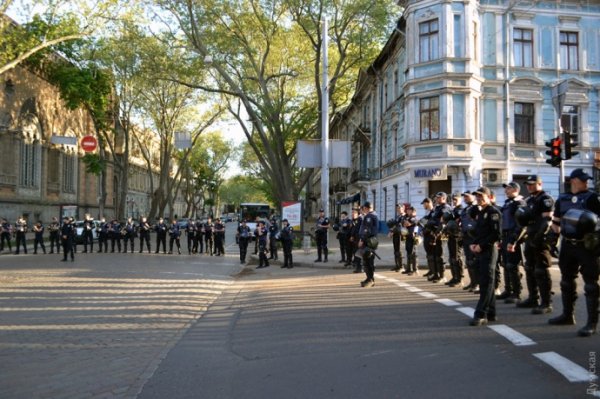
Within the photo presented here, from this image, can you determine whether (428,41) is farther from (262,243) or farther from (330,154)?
(262,243)

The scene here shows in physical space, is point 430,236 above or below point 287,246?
above

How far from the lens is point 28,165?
40.8m

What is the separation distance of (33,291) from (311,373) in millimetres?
8593

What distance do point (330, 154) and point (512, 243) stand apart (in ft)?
42.5

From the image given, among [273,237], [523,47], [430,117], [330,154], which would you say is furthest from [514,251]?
[523,47]

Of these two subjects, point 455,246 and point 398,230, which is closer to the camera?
point 455,246

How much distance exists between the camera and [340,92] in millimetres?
34531

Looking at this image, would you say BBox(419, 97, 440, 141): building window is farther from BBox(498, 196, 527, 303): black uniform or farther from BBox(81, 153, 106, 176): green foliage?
BBox(81, 153, 106, 176): green foliage

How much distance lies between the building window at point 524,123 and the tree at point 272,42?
798cm

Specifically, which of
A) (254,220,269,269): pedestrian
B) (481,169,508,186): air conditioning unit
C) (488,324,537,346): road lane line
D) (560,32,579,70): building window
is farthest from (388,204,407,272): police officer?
(560,32,579,70): building window

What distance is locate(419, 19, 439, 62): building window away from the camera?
2690 centimetres

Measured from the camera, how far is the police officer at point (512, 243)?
916cm

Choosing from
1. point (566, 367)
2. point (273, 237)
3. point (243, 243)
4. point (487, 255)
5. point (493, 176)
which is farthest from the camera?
point (493, 176)

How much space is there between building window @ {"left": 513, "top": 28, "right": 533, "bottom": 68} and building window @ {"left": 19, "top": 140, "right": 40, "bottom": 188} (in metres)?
33.4
